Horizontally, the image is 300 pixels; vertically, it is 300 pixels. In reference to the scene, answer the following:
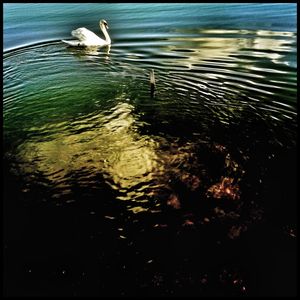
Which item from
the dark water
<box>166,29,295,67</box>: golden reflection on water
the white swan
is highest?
the white swan

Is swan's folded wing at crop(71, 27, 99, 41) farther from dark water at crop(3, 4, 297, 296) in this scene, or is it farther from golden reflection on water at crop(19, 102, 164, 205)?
golden reflection on water at crop(19, 102, 164, 205)

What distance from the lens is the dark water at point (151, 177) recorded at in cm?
638

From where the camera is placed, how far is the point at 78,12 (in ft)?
133

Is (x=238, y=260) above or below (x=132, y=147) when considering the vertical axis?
below

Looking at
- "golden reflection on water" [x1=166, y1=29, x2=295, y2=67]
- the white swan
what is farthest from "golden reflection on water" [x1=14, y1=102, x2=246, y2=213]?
the white swan

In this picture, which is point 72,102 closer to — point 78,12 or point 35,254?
point 35,254

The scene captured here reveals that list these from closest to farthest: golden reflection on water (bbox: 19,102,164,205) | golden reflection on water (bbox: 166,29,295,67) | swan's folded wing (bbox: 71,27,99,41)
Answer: golden reflection on water (bbox: 19,102,164,205)
golden reflection on water (bbox: 166,29,295,67)
swan's folded wing (bbox: 71,27,99,41)

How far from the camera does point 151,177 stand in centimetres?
887

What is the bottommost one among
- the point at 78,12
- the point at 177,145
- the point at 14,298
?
the point at 14,298

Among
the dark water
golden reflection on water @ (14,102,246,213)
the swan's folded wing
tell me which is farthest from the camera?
the swan's folded wing

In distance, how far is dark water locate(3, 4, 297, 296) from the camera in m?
6.38

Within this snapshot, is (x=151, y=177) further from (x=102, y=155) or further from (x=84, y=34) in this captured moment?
(x=84, y=34)

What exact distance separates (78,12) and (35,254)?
1582 inches

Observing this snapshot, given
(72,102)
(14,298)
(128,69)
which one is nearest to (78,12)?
(128,69)
